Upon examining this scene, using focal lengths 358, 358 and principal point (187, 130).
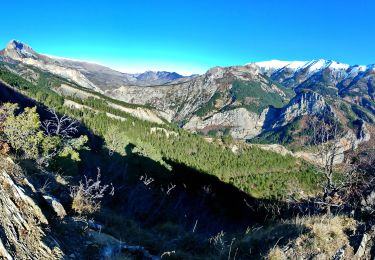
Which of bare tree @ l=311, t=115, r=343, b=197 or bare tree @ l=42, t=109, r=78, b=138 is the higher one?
bare tree @ l=311, t=115, r=343, b=197

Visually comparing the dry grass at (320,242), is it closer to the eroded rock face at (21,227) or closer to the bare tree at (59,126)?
the eroded rock face at (21,227)

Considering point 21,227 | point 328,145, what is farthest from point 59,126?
point 21,227

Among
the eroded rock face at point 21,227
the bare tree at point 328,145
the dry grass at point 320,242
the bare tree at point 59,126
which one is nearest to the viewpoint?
the eroded rock face at point 21,227

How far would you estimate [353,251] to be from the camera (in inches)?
430

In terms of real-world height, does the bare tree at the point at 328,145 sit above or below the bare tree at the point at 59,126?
above

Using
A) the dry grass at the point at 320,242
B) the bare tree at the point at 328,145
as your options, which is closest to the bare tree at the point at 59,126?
the bare tree at the point at 328,145

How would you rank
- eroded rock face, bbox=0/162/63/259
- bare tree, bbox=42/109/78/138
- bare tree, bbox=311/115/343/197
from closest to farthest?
eroded rock face, bbox=0/162/63/259, bare tree, bbox=311/115/343/197, bare tree, bbox=42/109/78/138

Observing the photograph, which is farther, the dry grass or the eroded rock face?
the dry grass

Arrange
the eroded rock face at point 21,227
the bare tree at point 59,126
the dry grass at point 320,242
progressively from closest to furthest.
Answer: the eroded rock face at point 21,227 → the dry grass at point 320,242 → the bare tree at point 59,126

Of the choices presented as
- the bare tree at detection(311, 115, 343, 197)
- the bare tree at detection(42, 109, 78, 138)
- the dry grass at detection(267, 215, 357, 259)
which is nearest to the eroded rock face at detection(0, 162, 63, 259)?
the dry grass at detection(267, 215, 357, 259)

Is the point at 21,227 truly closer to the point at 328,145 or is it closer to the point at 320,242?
the point at 320,242

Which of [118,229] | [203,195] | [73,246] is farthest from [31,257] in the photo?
[203,195]

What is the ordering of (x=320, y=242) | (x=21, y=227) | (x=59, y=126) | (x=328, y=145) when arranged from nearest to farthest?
1. (x=21, y=227)
2. (x=320, y=242)
3. (x=328, y=145)
4. (x=59, y=126)

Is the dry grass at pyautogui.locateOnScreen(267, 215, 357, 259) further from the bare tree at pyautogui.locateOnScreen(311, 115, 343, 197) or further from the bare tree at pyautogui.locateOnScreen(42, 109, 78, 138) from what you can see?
the bare tree at pyautogui.locateOnScreen(42, 109, 78, 138)
